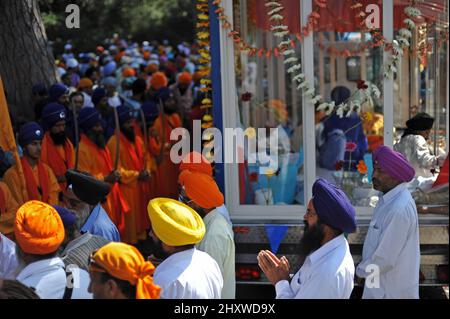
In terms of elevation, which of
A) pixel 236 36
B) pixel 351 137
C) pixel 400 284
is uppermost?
pixel 236 36

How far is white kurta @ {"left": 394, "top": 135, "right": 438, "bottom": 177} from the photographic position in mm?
6707

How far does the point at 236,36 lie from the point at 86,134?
6.71ft

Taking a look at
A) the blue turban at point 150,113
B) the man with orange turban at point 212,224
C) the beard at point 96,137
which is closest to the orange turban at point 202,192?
the man with orange turban at point 212,224

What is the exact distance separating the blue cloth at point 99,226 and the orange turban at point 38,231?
84 centimetres

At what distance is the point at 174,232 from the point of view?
13.9 ft

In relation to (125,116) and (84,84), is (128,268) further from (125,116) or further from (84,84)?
(84,84)

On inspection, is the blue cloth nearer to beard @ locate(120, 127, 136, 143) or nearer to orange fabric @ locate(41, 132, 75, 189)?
orange fabric @ locate(41, 132, 75, 189)

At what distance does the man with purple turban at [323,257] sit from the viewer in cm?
407

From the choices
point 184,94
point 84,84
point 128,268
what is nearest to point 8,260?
point 128,268

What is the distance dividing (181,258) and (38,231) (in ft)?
2.55

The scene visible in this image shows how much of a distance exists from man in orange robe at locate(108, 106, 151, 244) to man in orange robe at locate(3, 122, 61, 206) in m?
1.29

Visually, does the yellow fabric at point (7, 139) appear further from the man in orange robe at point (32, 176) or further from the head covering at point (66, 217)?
the head covering at point (66, 217)
